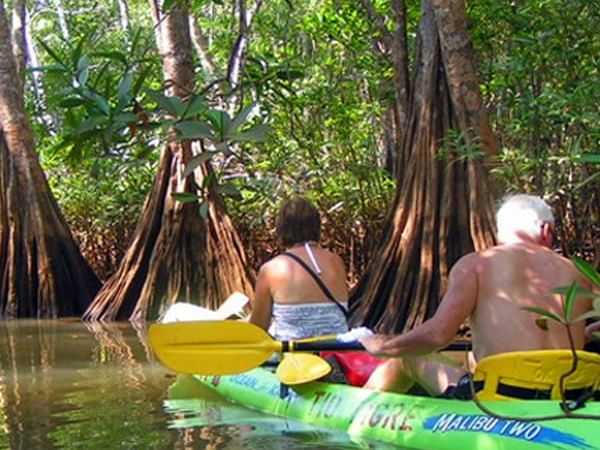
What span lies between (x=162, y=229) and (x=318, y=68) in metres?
3.37

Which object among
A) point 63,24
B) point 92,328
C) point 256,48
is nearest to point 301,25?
point 256,48

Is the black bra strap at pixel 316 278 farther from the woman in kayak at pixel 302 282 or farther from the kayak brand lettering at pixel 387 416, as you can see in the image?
the kayak brand lettering at pixel 387 416

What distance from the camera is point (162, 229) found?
1091 centimetres

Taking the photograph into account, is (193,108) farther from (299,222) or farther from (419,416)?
(299,222)

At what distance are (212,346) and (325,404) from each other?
0.53 m

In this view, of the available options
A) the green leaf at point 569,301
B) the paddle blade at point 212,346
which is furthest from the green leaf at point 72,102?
the paddle blade at point 212,346

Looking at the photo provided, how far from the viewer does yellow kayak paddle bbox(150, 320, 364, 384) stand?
4.89 metres

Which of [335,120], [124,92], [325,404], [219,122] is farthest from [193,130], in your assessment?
[335,120]

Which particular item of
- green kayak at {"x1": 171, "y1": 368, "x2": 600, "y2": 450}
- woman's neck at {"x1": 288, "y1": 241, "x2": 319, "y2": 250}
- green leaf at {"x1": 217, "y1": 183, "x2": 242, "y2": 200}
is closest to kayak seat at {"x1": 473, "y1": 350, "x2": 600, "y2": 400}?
green kayak at {"x1": 171, "y1": 368, "x2": 600, "y2": 450}

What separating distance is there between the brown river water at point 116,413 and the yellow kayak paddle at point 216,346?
0.29 m

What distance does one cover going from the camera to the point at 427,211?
8609 millimetres

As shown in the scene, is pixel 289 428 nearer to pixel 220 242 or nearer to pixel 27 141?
pixel 220 242

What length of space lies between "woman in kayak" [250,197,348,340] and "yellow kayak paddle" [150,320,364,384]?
373mm

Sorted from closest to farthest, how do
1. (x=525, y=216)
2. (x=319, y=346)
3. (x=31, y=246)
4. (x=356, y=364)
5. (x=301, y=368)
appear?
(x=525, y=216) < (x=319, y=346) < (x=301, y=368) < (x=356, y=364) < (x=31, y=246)
